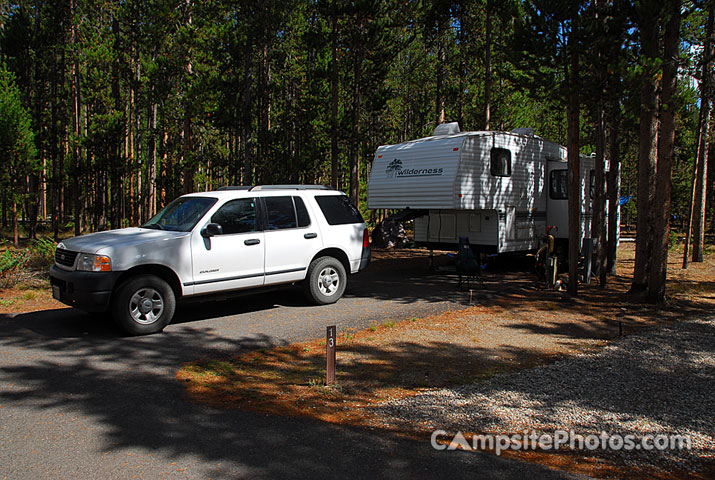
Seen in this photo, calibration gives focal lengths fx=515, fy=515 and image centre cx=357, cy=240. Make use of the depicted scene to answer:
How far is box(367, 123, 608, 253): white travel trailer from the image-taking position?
12.4m

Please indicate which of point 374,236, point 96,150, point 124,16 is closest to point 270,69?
point 124,16

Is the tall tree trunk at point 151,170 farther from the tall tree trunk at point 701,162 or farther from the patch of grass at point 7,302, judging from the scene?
the tall tree trunk at point 701,162

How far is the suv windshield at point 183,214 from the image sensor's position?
7906 mm

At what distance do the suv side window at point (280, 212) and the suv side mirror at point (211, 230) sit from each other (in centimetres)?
102

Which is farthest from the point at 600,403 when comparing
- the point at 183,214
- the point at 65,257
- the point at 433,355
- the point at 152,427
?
the point at 65,257

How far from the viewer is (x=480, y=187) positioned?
41.0 ft

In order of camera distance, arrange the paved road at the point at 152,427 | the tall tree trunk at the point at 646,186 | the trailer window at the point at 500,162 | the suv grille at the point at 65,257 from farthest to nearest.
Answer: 1. the trailer window at the point at 500,162
2. the tall tree trunk at the point at 646,186
3. the suv grille at the point at 65,257
4. the paved road at the point at 152,427

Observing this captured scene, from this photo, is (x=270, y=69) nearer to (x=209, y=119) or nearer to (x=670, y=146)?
(x=209, y=119)

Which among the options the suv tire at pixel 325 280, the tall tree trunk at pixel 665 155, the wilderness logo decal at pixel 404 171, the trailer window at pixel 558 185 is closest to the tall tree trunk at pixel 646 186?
the tall tree trunk at pixel 665 155

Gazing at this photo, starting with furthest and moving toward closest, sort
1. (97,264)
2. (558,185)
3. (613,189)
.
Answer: (558,185) < (613,189) < (97,264)

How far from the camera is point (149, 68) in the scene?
65.6ft

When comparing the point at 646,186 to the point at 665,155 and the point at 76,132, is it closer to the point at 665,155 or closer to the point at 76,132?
the point at 665,155

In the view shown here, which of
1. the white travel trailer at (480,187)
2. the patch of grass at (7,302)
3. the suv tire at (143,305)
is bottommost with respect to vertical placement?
the patch of grass at (7,302)

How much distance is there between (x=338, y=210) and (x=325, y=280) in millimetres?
1325
